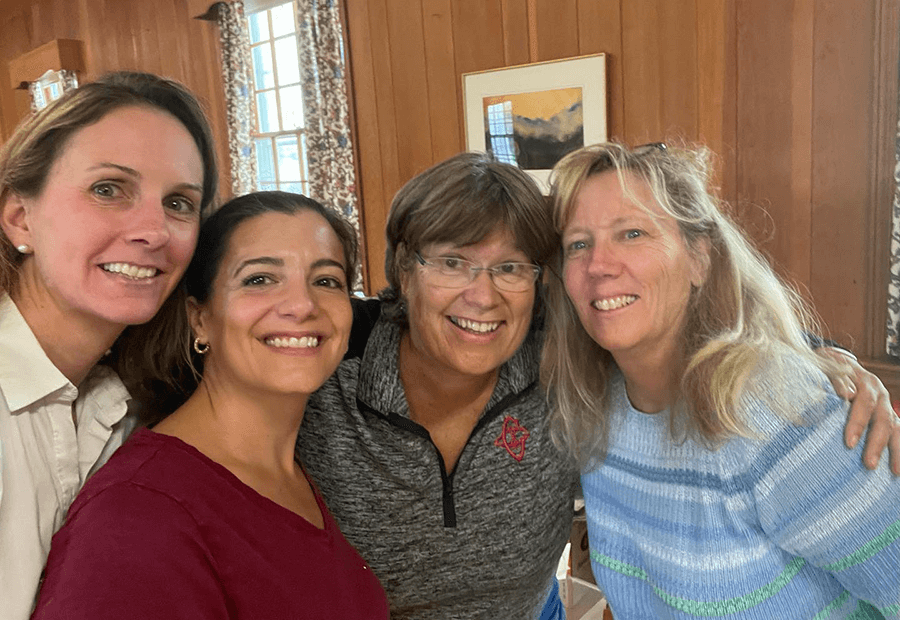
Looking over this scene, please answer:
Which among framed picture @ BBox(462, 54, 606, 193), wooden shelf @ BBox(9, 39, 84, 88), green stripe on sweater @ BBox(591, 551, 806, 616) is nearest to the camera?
green stripe on sweater @ BBox(591, 551, 806, 616)

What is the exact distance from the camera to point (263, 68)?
5508 mm

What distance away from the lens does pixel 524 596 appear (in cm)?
151

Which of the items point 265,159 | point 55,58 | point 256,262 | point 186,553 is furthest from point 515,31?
point 55,58

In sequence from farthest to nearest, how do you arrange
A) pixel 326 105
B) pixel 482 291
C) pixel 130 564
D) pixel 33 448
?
pixel 326 105, pixel 482 291, pixel 33 448, pixel 130 564

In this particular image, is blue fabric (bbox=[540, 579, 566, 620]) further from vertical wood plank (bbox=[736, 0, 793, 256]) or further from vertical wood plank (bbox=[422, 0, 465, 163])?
vertical wood plank (bbox=[422, 0, 465, 163])

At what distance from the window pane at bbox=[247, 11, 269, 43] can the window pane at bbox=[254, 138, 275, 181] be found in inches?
31.0

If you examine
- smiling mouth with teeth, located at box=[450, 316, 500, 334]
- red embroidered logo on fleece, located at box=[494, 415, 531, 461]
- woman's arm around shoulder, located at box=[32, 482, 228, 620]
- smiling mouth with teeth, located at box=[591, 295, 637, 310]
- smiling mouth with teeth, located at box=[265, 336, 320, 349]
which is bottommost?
red embroidered logo on fleece, located at box=[494, 415, 531, 461]

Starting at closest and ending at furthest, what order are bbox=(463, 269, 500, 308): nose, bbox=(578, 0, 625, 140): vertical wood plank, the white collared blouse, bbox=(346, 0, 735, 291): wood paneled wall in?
1. the white collared blouse
2. bbox=(463, 269, 500, 308): nose
3. bbox=(346, 0, 735, 291): wood paneled wall
4. bbox=(578, 0, 625, 140): vertical wood plank

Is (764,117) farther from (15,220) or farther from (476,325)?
(15,220)

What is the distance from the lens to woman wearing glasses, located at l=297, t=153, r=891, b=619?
1.41m

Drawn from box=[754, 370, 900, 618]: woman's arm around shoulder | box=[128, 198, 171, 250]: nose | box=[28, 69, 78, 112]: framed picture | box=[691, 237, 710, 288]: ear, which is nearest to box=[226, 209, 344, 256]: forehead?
box=[128, 198, 171, 250]: nose

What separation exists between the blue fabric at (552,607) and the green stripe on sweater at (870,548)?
76cm

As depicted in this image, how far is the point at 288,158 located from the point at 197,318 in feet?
14.7

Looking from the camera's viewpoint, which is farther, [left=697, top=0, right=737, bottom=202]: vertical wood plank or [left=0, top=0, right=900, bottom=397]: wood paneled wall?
[left=697, top=0, right=737, bottom=202]: vertical wood plank
